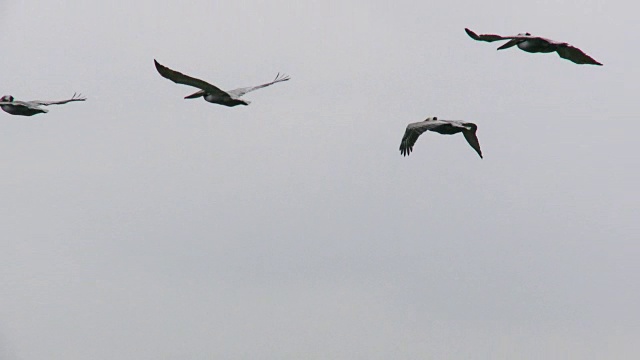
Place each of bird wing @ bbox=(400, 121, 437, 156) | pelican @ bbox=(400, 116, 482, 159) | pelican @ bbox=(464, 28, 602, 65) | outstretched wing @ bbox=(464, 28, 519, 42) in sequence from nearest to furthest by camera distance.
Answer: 1. outstretched wing @ bbox=(464, 28, 519, 42)
2. pelican @ bbox=(464, 28, 602, 65)
3. pelican @ bbox=(400, 116, 482, 159)
4. bird wing @ bbox=(400, 121, 437, 156)

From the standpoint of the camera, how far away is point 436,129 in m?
76.1

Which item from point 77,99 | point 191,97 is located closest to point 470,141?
point 191,97

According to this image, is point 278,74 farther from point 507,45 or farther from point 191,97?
point 507,45

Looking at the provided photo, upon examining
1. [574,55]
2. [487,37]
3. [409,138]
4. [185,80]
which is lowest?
[409,138]

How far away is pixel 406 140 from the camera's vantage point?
80.8 meters

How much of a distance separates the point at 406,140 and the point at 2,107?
21.4 m

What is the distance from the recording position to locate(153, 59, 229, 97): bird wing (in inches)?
2853

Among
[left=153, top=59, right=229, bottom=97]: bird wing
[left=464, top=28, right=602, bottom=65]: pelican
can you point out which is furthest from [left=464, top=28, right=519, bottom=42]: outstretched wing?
[left=153, top=59, right=229, bottom=97]: bird wing

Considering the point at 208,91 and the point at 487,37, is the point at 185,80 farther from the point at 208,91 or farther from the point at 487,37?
the point at 487,37

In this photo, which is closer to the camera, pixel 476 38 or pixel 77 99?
pixel 476 38

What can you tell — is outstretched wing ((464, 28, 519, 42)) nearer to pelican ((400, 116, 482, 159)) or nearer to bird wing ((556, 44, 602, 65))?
bird wing ((556, 44, 602, 65))

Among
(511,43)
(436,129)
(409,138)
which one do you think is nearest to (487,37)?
(511,43)

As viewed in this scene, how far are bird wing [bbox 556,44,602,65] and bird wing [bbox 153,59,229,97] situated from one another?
55.9 feet

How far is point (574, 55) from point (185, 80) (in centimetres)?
1880
